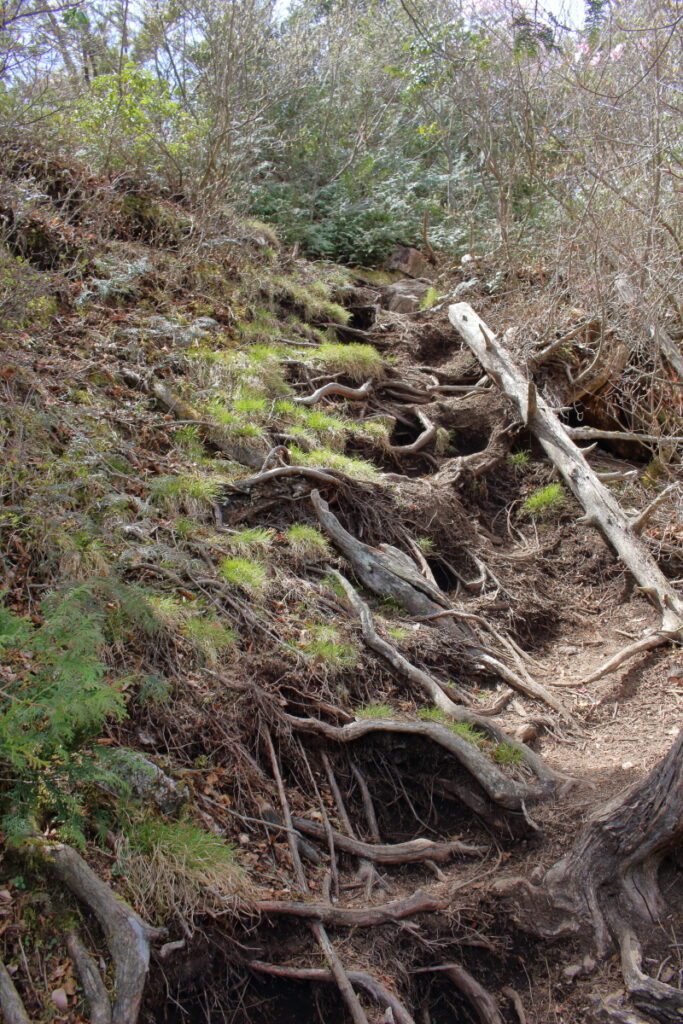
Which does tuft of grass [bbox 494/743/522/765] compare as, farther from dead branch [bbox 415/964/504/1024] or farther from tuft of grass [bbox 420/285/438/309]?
tuft of grass [bbox 420/285/438/309]

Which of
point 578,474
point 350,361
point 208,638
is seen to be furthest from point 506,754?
point 350,361

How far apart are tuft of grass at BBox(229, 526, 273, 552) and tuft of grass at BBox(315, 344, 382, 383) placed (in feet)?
12.0

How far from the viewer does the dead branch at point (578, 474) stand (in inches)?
257

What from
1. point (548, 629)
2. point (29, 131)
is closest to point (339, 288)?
point (29, 131)

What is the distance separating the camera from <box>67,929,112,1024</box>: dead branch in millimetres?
2527

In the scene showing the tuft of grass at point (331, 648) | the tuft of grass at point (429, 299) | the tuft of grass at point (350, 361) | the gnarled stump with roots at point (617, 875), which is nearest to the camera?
the gnarled stump with roots at point (617, 875)

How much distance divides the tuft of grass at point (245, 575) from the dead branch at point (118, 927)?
226 cm

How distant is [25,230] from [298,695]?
581 cm

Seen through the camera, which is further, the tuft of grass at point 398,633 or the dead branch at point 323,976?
the tuft of grass at point 398,633

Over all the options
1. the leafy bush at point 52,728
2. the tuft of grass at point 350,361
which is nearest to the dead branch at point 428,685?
the leafy bush at point 52,728

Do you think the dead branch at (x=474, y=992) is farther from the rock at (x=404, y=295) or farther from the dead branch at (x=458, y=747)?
the rock at (x=404, y=295)

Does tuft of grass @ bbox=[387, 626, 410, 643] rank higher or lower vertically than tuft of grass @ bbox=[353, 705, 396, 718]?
higher

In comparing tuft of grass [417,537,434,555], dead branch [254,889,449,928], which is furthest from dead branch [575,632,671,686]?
dead branch [254,889,449,928]

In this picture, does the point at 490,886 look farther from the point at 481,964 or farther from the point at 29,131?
the point at 29,131
